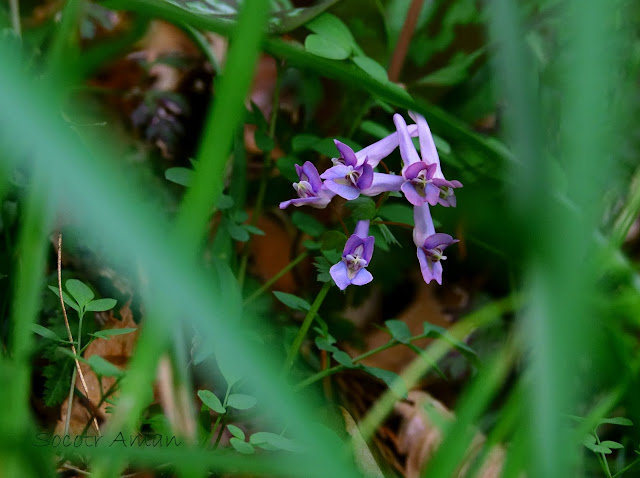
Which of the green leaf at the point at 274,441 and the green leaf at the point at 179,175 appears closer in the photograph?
the green leaf at the point at 274,441

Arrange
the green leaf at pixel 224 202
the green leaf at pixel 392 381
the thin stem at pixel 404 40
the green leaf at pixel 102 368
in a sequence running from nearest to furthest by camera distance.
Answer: the green leaf at pixel 102 368 < the green leaf at pixel 392 381 < the green leaf at pixel 224 202 < the thin stem at pixel 404 40

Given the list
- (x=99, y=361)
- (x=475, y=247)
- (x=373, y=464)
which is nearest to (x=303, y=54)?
(x=99, y=361)

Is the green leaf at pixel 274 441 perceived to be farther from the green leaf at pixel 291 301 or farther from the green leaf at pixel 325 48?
the green leaf at pixel 325 48

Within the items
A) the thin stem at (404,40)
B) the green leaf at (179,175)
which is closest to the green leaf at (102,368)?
the green leaf at (179,175)

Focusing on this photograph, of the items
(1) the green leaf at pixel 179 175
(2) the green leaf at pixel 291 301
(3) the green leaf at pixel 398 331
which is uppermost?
(1) the green leaf at pixel 179 175

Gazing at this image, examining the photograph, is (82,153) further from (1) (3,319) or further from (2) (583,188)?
(1) (3,319)

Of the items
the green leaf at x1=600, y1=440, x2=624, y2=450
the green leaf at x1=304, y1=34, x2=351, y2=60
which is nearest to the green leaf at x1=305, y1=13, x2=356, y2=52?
the green leaf at x1=304, y1=34, x2=351, y2=60
